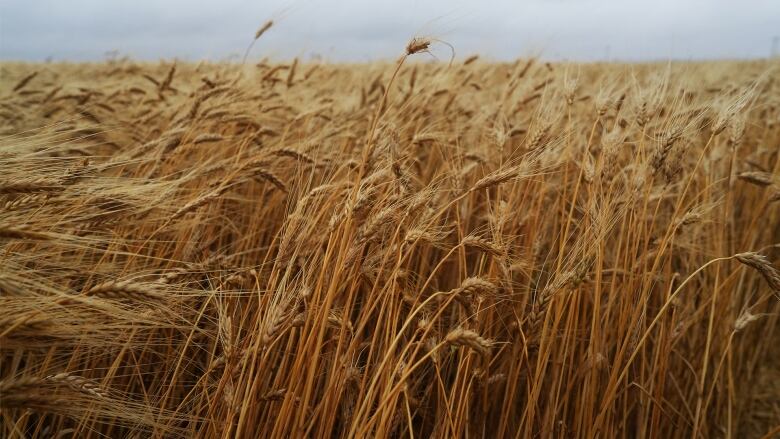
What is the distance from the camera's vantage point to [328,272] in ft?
4.53

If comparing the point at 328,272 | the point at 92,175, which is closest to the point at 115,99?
the point at 92,175

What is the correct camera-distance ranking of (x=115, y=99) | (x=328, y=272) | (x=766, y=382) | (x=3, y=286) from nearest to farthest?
1. (x=3, y=286)
2. (x=328, y=272)
3. (x=766, y=382)
4. (x=115, y=99)

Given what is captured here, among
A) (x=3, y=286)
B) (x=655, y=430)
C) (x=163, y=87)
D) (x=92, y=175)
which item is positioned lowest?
(x=655, y=430)

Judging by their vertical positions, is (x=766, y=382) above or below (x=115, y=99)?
below

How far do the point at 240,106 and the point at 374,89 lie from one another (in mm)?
1124

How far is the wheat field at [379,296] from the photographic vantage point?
117 centimetres

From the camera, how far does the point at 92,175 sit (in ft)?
4.56

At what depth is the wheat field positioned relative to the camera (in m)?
1.17

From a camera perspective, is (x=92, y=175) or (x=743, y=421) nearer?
(x=92, y=175)

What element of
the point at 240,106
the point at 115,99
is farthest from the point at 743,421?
the point at 115,99

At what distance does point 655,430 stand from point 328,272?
1107mm

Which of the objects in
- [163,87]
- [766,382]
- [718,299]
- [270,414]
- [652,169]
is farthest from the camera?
[163,87]

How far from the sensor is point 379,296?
4.11 ft

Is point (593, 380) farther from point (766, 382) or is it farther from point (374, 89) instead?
point (374, 89)
